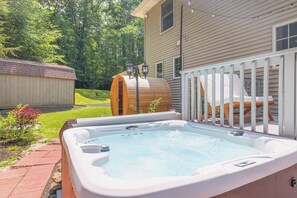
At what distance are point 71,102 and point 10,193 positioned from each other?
10848mm

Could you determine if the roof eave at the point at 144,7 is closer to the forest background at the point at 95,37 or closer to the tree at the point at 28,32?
the tree at the point at 28,32

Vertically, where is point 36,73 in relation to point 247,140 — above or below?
above

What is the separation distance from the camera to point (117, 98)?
7.62m

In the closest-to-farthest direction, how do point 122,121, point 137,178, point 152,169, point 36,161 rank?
point 137,178
point 152,169
point 36,161
point 122,121

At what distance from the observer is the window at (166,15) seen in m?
8.50

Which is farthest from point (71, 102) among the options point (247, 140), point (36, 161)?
point (247, 140)

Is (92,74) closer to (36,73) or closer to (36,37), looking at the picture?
(36,37)

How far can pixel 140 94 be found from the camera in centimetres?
675

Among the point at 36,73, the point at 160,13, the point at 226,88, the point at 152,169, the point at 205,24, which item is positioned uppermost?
the point at 160,13

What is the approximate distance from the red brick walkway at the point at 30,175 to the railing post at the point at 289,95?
2.56m

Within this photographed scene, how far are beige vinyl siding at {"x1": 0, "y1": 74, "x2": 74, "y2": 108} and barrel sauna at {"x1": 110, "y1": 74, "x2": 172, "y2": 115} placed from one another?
5338mm

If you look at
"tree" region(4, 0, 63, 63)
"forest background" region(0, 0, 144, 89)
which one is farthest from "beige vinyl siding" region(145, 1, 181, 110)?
"forest background" region(0, 0, 144, 89)

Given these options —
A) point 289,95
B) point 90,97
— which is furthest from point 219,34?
point 90,97

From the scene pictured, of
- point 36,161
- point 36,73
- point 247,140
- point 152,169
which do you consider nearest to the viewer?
point 152,169
